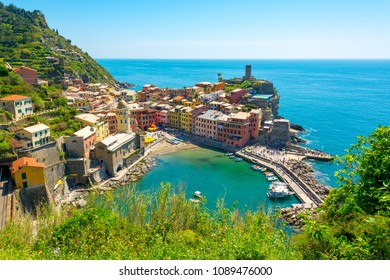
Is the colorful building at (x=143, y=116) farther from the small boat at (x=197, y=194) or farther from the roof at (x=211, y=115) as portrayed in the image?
the small boat at (x=197, y=194)

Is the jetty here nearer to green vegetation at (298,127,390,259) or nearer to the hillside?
green vegetation at (298,127,390,259)

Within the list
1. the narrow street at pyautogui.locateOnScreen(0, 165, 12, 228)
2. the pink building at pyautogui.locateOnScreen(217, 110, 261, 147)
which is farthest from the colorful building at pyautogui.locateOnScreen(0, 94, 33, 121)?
the pink building at pyautogui.locateOnScreen(217, 110, 261, 147)

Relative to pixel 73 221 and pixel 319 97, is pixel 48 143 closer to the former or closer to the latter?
pixel 73 221

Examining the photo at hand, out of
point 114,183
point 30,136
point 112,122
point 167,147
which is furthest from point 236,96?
point 30,136

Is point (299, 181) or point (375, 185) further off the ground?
point (375, 185)

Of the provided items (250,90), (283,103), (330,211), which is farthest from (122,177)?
(283,103)

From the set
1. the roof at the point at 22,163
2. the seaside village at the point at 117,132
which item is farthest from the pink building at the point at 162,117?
the roof at the point at 22,163
